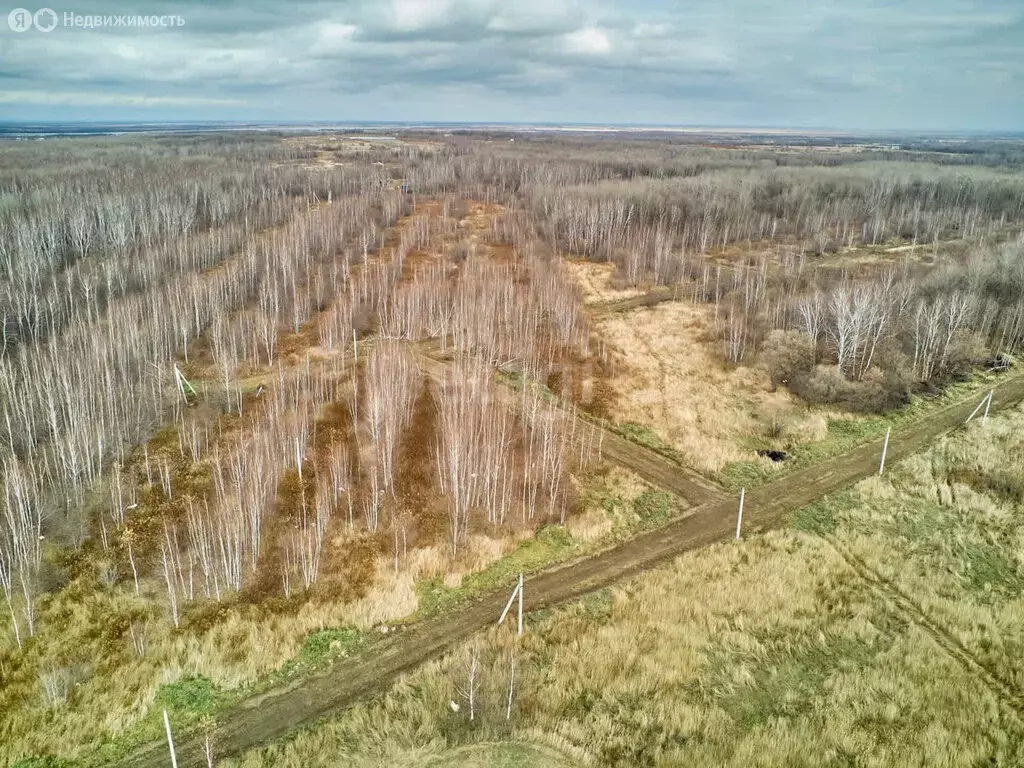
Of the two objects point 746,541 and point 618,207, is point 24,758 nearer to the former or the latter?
point 746,541

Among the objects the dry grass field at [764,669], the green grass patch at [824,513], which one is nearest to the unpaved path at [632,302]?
the green grass patch at [824,513]

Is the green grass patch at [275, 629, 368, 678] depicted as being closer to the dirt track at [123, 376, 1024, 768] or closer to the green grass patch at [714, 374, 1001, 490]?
the dirt track at [123, 376, 1024, 768]

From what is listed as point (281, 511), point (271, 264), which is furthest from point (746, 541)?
point (271, 264)

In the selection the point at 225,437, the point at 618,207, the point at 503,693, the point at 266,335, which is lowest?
the point at 503,693

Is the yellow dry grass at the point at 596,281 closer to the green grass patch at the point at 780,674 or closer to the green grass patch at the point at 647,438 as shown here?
the green grass patch at the point at 647,438

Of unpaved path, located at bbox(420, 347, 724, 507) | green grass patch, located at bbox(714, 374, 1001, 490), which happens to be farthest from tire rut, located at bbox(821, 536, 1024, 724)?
unpaved path, located at bbox(420, 347, 724, 507)

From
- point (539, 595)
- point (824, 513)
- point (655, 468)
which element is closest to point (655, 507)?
point (655, 468)

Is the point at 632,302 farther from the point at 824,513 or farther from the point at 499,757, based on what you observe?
the point at 499,757
